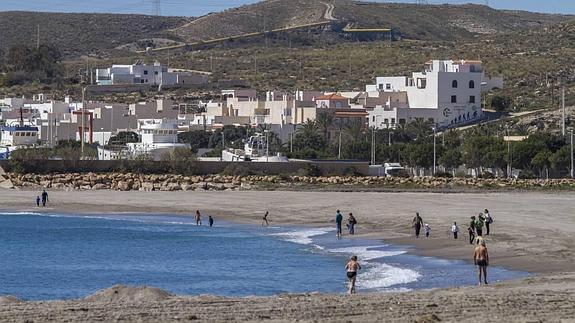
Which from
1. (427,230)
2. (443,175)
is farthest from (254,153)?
(427,230)

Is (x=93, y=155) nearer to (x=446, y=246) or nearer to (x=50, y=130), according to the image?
(x=50, y=130)

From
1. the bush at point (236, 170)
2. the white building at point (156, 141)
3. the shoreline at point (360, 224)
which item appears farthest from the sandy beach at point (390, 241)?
the white building at point (156, 141)

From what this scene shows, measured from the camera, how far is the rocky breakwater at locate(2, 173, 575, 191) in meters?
66.4

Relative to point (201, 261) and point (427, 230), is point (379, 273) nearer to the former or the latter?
point (201, 261)

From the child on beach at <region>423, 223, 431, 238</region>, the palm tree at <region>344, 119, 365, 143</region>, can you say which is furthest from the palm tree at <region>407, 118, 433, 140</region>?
the child on beach at <region>423, 223, 431, 238</region>

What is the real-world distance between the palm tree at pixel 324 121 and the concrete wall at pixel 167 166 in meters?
16.6

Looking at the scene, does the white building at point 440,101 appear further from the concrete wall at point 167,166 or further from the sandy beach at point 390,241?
the sandy beach at point 390,241

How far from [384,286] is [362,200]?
2796cm

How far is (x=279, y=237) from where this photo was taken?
138 feet

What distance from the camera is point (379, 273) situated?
30391mm

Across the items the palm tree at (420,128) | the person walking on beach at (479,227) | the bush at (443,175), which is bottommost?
the person walking on beach at (479,227)

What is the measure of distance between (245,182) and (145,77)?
2499 inches

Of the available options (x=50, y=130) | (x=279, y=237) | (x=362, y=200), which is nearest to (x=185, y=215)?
(x=362, y=200)

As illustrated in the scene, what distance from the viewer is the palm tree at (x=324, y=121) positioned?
9212cm
